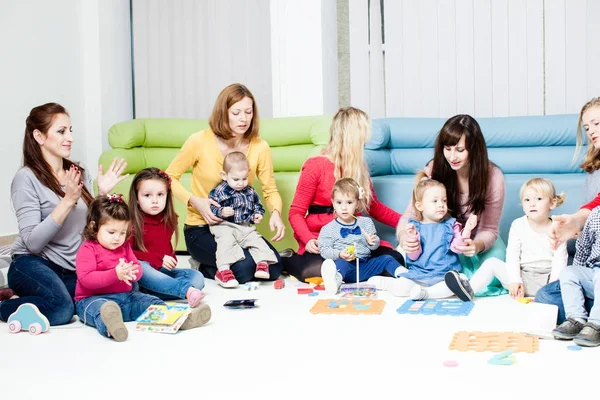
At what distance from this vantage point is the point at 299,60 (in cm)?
543

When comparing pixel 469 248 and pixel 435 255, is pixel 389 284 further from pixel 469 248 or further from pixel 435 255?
pixel 469 248

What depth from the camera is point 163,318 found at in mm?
2754

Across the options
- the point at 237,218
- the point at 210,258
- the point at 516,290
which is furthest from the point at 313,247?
the point at 516,290

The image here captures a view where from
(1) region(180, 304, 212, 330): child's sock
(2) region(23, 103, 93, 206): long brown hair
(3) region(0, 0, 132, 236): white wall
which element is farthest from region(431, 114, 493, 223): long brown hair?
(3) region(0, 0, 132, 236): white wall

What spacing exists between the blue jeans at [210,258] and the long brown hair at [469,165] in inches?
36.3

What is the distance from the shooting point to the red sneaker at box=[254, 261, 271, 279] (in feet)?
12.0

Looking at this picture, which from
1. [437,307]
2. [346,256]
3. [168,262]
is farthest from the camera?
[346,256]

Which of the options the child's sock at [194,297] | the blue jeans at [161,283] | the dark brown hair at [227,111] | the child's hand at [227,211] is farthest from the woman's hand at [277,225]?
the child's sock at [194,297]

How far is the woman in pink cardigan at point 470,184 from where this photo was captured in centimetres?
345

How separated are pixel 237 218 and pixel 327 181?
49 cm

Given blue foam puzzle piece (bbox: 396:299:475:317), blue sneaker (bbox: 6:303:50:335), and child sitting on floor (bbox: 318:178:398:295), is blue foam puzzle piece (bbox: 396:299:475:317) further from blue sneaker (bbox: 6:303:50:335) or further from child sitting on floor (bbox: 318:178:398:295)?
blue sneaker (bbox: 6:303:50:335)

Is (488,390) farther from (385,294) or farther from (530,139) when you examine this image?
(530,139)

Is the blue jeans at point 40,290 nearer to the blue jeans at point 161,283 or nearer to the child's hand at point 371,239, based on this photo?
the blue jeans at point 161,283

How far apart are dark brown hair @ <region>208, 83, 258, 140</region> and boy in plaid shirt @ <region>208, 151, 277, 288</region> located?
0.19 m
